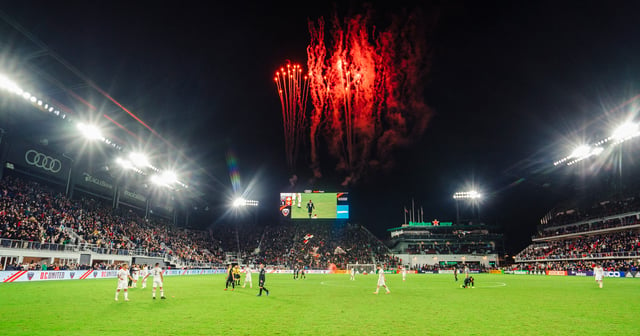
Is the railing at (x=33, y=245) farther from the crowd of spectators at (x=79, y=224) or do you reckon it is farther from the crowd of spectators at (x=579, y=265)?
the crowd of spectators at (x=579, y=265)

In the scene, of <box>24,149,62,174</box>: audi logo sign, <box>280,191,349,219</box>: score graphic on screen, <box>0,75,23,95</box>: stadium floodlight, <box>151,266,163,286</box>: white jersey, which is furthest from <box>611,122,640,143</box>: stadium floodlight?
<box>24,149,62,174</box>: audi logo sign

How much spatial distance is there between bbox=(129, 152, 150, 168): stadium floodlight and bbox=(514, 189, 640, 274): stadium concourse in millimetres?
70698

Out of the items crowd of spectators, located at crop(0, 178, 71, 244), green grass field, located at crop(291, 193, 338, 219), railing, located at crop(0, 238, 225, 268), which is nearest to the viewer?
railing, located at crop(0, 238, 225, 268)

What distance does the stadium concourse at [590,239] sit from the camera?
5628cm

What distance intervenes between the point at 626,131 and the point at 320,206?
53.5m

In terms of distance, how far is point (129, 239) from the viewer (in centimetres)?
5034

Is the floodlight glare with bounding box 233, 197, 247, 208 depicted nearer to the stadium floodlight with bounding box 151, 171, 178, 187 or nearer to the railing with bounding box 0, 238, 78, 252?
the stadium floodlight with bounding box 151, 171, 178, 187

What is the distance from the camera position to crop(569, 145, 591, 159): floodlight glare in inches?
2500

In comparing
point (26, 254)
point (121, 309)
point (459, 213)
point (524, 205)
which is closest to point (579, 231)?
point (524, 205)

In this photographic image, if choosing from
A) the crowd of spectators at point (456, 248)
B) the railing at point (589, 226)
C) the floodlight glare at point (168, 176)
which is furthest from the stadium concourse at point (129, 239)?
the railing at point (589, 226)

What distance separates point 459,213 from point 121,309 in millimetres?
106978

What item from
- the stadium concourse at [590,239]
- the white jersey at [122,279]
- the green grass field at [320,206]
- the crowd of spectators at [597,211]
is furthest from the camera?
the green grass field at [320,206]

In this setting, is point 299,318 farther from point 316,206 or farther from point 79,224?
point 316,206

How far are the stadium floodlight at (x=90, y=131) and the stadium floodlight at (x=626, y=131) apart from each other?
7336 cm
